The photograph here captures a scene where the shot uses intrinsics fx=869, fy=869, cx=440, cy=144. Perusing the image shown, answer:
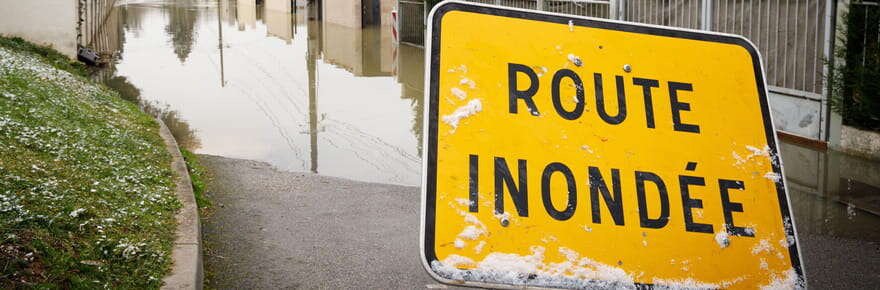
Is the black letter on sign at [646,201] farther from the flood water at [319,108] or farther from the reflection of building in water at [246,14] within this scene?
the reflection of building in water at [246,14]

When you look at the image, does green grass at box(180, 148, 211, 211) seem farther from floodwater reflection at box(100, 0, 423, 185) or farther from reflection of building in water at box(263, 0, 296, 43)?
reflection of building in water at box(263, 0, 296, 43)

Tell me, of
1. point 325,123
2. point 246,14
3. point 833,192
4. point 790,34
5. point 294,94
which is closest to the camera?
point 833,192

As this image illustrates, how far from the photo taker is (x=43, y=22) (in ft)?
56.3

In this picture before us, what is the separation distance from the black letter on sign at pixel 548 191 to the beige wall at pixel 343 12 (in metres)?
28.2

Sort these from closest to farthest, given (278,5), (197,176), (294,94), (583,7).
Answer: (197,176)
(583,7)
(294,94)
(278,5)

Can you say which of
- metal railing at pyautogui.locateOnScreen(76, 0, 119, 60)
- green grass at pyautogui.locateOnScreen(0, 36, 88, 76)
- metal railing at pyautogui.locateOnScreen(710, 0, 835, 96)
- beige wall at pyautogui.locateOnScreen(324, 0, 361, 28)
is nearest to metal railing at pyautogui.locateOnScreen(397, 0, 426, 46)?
beige wall at pyautogui.locateOnScreen(324, 0, 361, 28)

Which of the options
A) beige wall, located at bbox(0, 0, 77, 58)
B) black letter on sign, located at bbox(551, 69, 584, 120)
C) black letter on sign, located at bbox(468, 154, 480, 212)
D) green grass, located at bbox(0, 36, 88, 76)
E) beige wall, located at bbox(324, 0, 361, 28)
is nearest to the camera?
black letter on sign, located at bbox(468, 154, 480, 212)

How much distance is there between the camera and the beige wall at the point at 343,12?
30391 millimetres

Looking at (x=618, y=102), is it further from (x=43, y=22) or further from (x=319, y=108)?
(x=43, y=22)

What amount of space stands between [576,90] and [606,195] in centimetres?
35

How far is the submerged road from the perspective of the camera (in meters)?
5.25

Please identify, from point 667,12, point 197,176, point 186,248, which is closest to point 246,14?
point 667,12

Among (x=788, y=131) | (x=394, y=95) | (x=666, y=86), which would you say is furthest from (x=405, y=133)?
(x=666, y=86)

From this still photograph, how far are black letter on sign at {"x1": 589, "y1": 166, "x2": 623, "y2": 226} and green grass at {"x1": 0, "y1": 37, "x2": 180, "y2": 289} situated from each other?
275 centimetres
